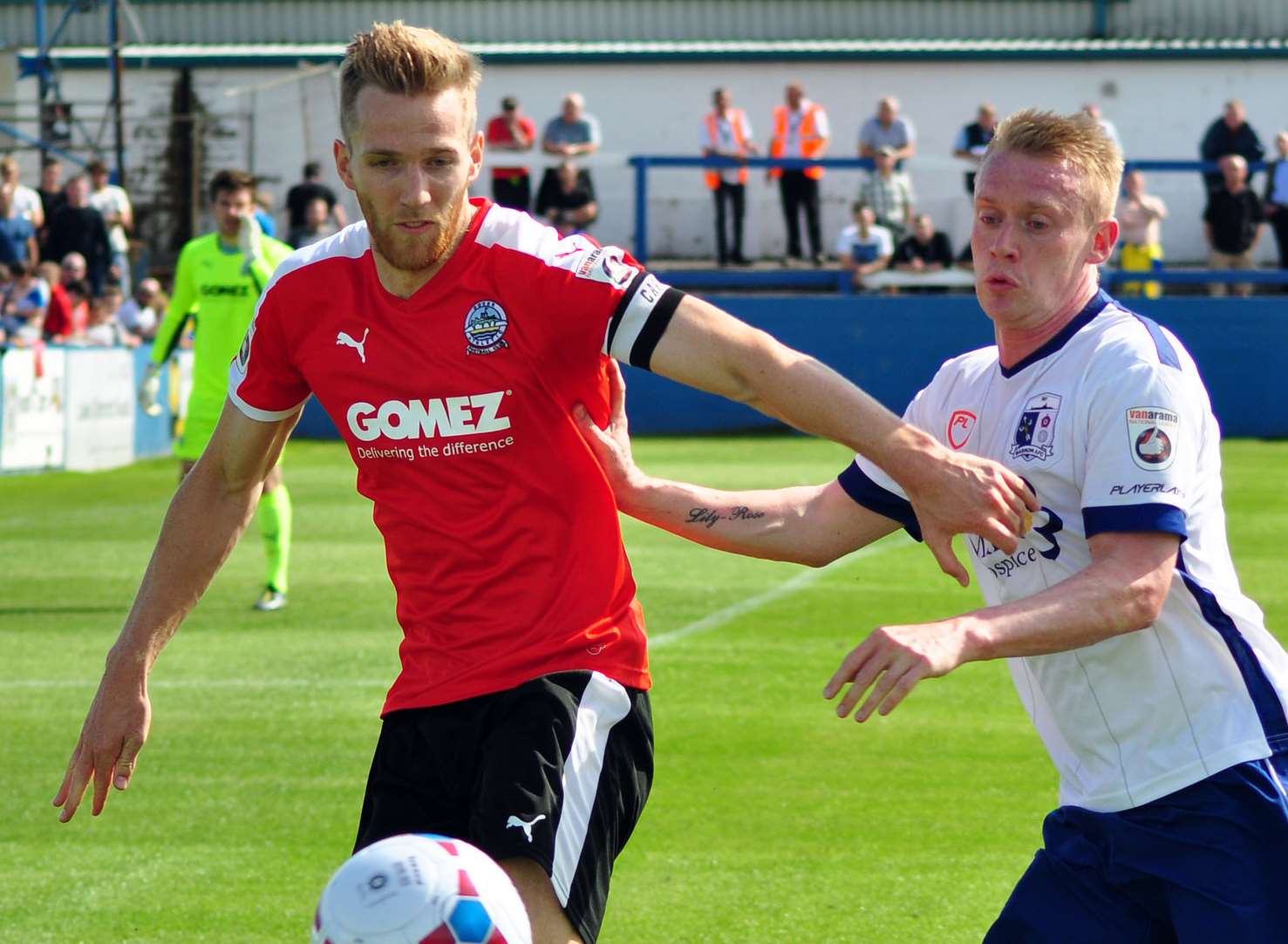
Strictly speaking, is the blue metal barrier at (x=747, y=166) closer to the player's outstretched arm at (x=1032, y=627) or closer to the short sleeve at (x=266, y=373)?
the short sleeve at (x=266, y=373)

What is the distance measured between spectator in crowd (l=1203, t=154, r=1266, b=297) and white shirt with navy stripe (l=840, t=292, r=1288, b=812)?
21.1 m

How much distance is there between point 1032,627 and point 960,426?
29.9 inches

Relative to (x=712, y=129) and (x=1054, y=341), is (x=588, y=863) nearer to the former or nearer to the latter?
(x=1054, y=341)

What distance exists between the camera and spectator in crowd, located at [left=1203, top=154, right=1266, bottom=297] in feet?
77.9

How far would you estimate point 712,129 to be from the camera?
25.1m

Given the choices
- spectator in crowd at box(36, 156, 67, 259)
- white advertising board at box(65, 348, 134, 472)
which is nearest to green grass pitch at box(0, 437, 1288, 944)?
white advertising board at box(65, 348, 134, 472)

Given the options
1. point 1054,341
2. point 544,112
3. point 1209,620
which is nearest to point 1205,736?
point 1209,620

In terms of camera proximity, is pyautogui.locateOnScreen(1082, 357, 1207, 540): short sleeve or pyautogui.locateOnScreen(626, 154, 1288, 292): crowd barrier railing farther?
pyautogui.locateOnScreen(626, 154, 1288, 292): crowd barrier railing

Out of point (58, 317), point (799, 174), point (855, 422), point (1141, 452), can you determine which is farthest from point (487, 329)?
point (799, 174)

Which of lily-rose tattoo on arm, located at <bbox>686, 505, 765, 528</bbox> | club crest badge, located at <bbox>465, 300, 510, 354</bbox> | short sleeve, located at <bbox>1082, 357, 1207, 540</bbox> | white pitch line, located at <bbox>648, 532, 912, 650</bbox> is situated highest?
club crest badge, located at <bbox>465, 300, 510, 354</bbox>

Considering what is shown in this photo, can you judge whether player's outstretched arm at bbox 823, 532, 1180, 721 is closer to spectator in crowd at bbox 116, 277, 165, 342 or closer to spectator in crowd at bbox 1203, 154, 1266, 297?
spectator in crowd at bbox 116, 277, 165, 342

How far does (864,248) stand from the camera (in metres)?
23.9

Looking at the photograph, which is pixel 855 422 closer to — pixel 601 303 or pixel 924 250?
pixel 601 303

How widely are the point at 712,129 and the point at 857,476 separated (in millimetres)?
21273
